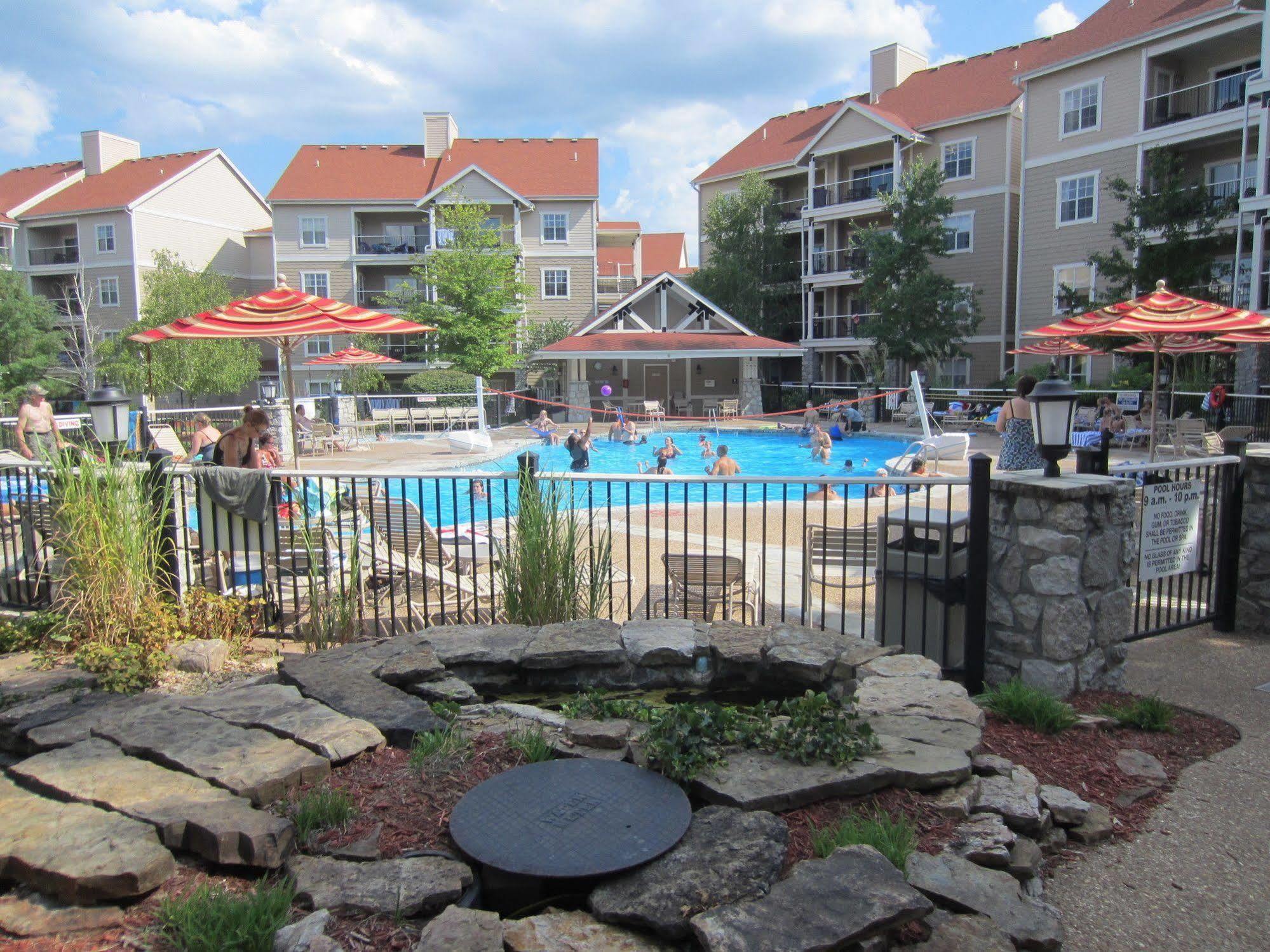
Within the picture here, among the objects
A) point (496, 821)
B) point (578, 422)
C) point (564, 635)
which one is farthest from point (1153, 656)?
point (578, 422)

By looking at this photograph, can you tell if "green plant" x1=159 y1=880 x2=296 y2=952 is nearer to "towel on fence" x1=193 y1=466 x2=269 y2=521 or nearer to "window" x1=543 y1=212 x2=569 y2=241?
"towel on fence" x1=193 y1=466 x2=269 y2=521

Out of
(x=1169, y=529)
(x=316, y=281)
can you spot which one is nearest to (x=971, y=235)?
(x=316, y=281)

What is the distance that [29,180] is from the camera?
1784 inches

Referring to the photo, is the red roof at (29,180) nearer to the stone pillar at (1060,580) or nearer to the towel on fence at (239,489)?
the towel on fence at (239,489)

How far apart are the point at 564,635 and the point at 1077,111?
2936 centimetres

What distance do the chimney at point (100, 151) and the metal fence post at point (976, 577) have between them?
163ft

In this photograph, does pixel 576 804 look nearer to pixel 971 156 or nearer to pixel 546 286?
pixel 971 156

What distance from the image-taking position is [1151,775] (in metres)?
4.07

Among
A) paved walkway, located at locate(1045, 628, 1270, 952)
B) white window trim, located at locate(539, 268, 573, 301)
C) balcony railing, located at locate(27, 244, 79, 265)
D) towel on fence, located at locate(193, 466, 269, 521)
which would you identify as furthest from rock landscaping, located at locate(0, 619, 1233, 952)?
balcony railing, located at locate(27, 244, 79, 265)

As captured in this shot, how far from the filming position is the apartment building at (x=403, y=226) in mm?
39938

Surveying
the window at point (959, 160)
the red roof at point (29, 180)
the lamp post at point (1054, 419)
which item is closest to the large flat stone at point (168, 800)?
Answer: the lamp post at point (1054, 419)

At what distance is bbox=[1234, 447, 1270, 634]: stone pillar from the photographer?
260 inches

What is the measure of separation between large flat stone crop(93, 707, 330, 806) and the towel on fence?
2.29 m

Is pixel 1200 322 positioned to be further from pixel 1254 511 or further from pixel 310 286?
pixel 310 286
